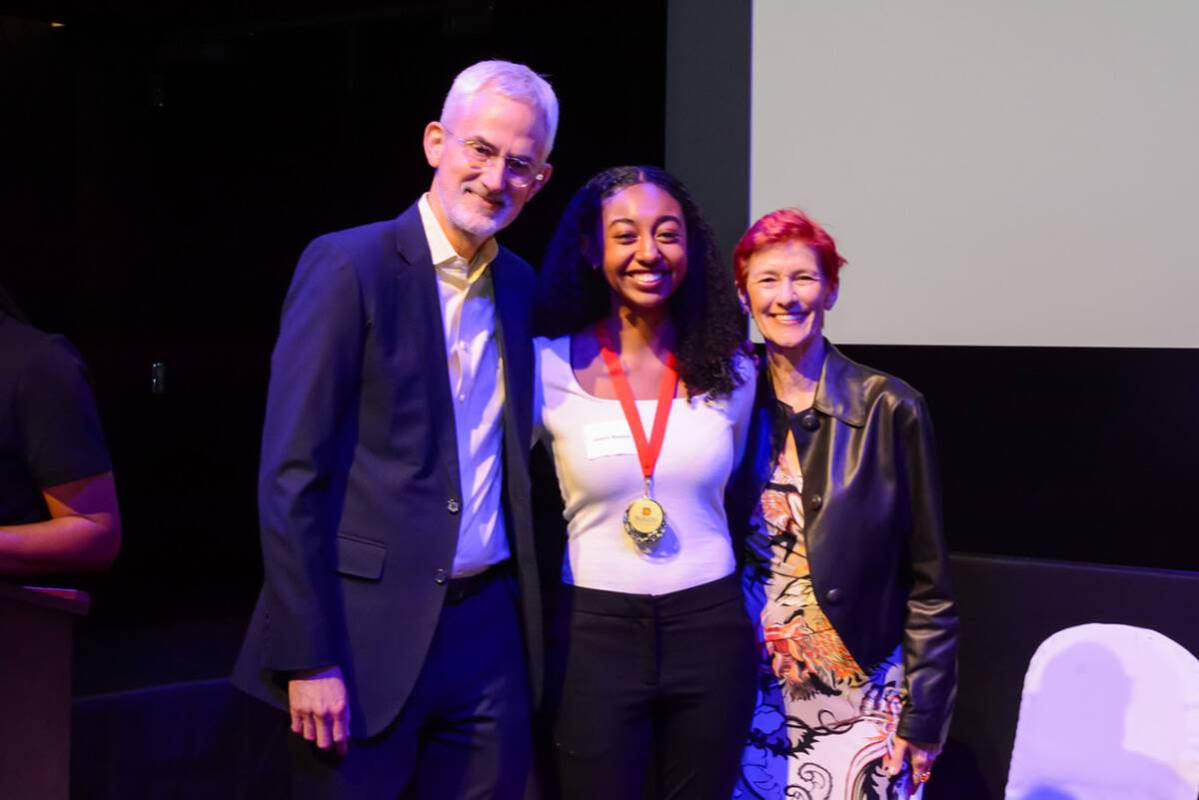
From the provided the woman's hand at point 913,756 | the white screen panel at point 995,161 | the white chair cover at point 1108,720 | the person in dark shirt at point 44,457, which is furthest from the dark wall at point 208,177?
the woman's hand at point 913,756

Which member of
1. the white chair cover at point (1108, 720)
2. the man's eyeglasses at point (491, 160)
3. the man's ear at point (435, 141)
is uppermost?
the man's ear at point (435, 141)

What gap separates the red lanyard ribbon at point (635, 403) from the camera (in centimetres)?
197

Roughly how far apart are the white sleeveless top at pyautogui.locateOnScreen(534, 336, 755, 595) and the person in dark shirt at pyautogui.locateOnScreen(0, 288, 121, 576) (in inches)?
32.5

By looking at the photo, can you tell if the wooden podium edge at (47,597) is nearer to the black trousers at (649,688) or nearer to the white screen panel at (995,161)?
Answer: the black trousers at (649,688)

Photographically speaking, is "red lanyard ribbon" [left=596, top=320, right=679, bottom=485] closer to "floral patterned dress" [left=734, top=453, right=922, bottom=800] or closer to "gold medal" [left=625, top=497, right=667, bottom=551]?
"gold medal" [left=625, top=497, right=667, bottom=551]

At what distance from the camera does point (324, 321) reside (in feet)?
5.54

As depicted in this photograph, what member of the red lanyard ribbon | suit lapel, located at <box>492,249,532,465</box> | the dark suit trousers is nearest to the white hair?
suit lapel, located at <box>492,249,532,465</box>

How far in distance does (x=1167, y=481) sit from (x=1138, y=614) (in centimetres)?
40

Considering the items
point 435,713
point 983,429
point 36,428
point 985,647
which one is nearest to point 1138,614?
point 985,647

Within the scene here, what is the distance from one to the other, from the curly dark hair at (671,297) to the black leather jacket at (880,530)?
21cm

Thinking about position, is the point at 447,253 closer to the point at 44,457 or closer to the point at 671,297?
the point at 671,297

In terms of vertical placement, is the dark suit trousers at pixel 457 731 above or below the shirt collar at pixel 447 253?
below

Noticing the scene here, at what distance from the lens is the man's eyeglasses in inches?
72.1

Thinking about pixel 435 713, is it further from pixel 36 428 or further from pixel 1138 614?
pixel 1138 614
